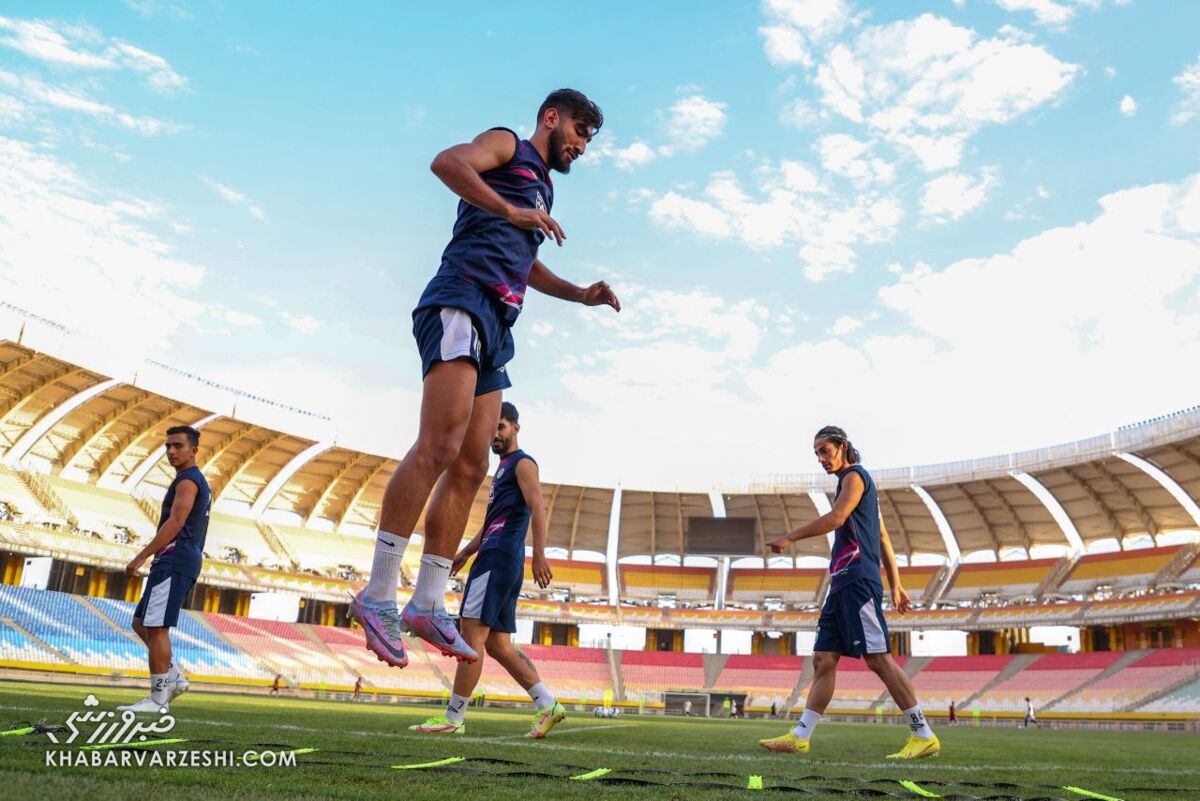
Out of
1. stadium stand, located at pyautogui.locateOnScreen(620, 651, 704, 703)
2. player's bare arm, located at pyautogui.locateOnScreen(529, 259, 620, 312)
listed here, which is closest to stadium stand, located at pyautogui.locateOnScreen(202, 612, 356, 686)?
stadium stand, located at pyautogui.locateOnScreen(620, 651, 704, 703)

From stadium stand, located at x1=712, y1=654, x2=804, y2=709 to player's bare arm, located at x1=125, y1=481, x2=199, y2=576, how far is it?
125 ft

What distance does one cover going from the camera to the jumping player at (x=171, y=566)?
611cm

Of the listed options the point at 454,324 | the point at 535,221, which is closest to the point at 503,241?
the point at 535,221

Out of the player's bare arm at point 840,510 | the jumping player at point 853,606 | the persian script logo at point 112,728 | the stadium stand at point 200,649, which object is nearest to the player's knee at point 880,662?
the jumping player at point 853,606

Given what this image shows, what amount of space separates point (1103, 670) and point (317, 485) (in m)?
38.3

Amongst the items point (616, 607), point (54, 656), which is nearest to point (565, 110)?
point (54, 656)

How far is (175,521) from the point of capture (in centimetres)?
618

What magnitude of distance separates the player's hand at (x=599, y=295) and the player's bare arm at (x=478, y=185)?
0.99 metres

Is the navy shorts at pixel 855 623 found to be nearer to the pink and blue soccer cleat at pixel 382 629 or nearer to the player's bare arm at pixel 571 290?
the player's bare arm at pixel 571 290

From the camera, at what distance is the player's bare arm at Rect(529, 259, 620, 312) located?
4488mm

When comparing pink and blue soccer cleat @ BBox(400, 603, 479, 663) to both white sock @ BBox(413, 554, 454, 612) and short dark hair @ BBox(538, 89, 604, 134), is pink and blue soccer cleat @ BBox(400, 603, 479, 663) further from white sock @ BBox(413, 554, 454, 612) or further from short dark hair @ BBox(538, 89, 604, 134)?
short dark hair @ BBox(538, 89, 604, 134)

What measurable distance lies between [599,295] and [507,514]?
254 centimetres

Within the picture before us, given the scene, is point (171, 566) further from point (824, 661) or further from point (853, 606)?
point (853, 606)

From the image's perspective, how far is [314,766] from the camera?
10.0ft
